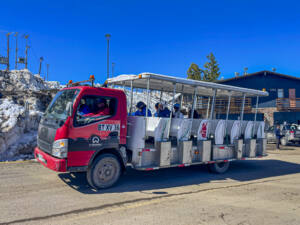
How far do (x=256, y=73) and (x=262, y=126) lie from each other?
23.1 meters

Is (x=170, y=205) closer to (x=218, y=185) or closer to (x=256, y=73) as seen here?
(x=218, y=185)

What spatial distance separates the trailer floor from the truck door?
94 centimetres

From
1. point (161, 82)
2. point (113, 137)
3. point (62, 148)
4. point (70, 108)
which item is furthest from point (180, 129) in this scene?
point (62, 148)

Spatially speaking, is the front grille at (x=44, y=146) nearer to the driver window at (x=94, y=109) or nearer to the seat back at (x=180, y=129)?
the driver window at (x=94, y=109)

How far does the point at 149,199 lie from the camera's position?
5473 mm

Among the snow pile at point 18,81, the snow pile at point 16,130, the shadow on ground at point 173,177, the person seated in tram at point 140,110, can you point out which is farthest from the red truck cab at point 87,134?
the snow pile at point 18,81

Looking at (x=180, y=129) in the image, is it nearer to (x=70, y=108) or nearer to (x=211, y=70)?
(x=70, y=108)

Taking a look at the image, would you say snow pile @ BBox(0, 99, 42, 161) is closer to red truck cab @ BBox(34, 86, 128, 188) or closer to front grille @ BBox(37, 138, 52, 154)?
front grille @ BBox(37, 138, 52, 154)

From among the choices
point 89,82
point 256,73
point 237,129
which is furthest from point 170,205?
point 256,73

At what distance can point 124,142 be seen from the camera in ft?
20.6

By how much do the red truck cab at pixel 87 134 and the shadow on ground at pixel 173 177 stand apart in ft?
1.87

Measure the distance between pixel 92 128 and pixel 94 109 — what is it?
0.49 metres

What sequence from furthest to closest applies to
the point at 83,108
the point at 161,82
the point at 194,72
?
the point at 194,72
the point at 161,82
the point at 83,108

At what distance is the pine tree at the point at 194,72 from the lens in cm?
3133
